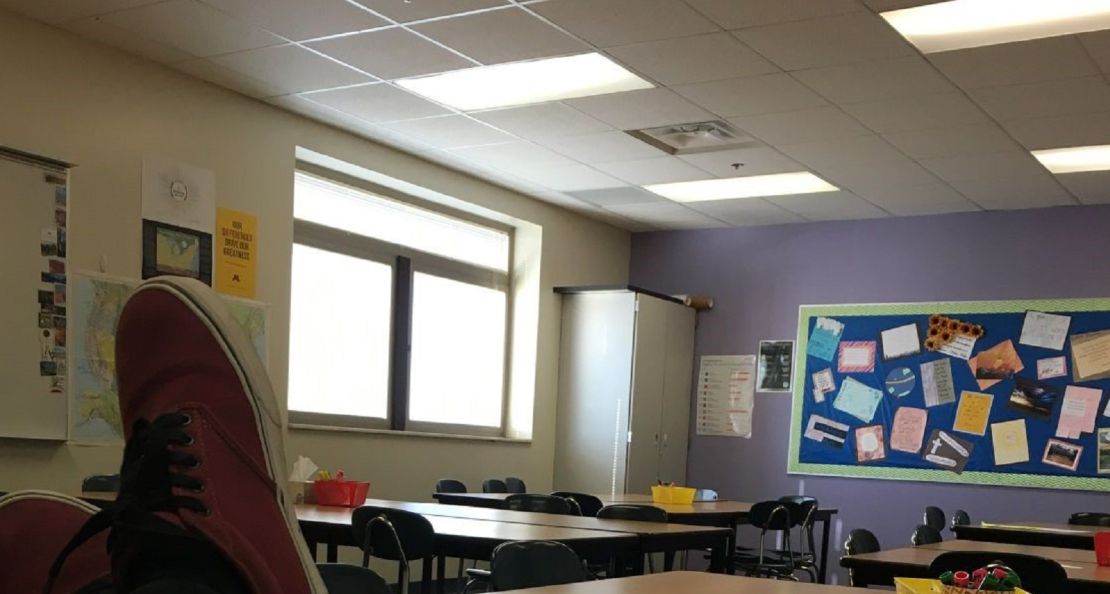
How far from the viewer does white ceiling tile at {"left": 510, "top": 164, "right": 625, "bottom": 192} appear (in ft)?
25.0

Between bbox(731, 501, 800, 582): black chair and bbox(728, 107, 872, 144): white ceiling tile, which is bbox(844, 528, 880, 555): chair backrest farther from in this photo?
bbox(728, 107, 872, 144): white ceiling tile

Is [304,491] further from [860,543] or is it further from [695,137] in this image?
[695,137]

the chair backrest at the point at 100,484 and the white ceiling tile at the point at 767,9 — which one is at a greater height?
the white ceiling tile at the point at 767,9

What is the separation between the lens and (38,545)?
4.28 ft

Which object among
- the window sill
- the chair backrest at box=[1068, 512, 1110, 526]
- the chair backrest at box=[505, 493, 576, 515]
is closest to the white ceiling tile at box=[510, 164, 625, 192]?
the window sill

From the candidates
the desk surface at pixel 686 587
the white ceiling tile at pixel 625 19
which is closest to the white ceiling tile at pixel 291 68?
the white ceiling tile at pixel 625 19

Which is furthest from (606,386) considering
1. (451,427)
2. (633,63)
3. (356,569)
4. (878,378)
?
(356,569)

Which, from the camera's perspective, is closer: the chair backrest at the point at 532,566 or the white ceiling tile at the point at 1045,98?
the chair backrest at the point at 532,566

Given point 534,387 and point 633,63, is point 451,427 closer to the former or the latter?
point 534,387

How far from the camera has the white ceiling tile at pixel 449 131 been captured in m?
6.57

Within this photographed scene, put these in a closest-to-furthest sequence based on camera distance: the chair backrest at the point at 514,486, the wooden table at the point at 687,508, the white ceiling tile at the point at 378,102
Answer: the wooden table at the point at 687,508 < the white ceiling tile at the point at 378,102 < the chair backrest at the point at 514,486

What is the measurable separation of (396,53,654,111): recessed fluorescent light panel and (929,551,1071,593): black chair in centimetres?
294

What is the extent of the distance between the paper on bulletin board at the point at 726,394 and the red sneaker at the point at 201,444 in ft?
26.4

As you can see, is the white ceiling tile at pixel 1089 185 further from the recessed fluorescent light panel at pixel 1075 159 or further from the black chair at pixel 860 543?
the black chair at pixel 860 543
